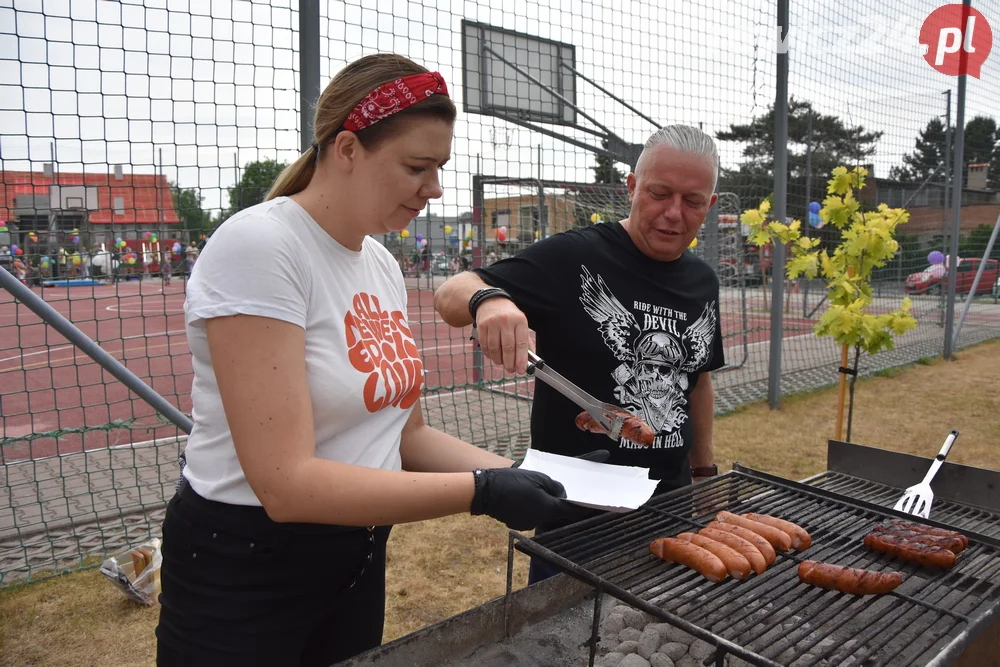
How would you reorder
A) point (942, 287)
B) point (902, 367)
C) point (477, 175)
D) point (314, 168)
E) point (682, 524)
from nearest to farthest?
point (314, 168) → point (682, 524) → point (477, 175) → point (902, 367) → point (942, 287)

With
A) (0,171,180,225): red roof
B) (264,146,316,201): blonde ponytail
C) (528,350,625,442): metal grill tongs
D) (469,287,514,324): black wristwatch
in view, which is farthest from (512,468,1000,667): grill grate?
(0,171,180,225): red roof

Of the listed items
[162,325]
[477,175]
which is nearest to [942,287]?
[477,175]

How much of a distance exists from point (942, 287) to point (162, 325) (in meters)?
16.7

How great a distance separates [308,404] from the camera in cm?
133

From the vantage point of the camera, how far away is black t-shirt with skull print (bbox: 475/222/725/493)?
2.31 metres

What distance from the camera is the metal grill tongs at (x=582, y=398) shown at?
6.33ft

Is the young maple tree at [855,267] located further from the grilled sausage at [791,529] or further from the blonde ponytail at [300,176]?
the blonde ponytail at [300,176]

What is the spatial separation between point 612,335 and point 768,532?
0.77 meters

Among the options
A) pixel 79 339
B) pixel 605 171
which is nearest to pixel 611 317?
pixel 79 339

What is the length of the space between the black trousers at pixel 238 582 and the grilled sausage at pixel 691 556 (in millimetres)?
898

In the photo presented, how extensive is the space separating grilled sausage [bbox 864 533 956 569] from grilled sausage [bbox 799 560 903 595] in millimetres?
148

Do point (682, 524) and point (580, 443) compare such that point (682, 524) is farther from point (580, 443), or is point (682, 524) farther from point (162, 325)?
point (162, 325)

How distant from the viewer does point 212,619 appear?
1.49 m

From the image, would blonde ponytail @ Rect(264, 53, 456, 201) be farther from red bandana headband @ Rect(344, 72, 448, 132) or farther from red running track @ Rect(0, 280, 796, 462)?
red running track @ Rect(0, 280, 796, 462)
